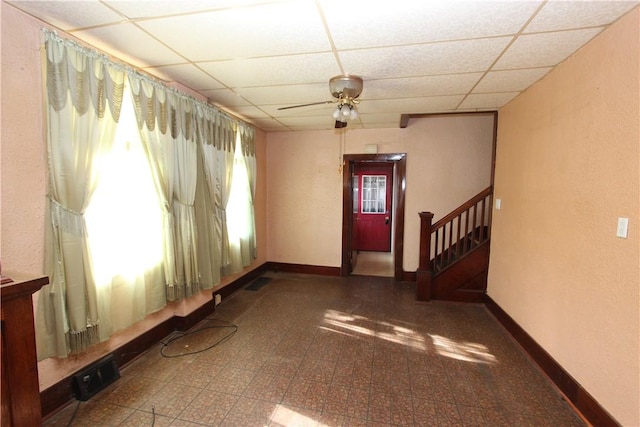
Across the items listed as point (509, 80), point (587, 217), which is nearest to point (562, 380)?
point (587, 217)

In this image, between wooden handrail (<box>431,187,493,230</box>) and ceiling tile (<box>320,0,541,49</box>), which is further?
wooden handrail (<box>431,187,493,230</box>)

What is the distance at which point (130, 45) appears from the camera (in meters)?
2.04

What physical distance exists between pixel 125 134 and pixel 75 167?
0.54 metres

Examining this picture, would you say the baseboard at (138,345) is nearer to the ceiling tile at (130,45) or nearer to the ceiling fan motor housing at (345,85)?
the ceiling tile at (130,45)

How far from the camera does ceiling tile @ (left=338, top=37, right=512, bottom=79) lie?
78.9 inches

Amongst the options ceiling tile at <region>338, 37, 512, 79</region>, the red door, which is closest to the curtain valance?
ceiling tile at <region>338, 37, 512, 79</region>

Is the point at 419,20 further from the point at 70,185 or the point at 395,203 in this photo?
the point at 395,203

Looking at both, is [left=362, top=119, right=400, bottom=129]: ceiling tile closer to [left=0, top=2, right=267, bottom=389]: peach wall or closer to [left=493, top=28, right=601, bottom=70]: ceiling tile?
[left=493, top=28, right=601, bottom=70]: ceiling tile

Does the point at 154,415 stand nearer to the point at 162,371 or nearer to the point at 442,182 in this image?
the point at 162,371

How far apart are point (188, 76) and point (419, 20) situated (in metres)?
2.06

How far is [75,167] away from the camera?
185 cm

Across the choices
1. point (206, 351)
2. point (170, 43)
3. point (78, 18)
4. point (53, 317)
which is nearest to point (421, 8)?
point (170, 43)

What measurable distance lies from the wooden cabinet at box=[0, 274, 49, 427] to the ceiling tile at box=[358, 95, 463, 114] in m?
3.23

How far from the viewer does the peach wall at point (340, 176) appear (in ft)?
14.2
